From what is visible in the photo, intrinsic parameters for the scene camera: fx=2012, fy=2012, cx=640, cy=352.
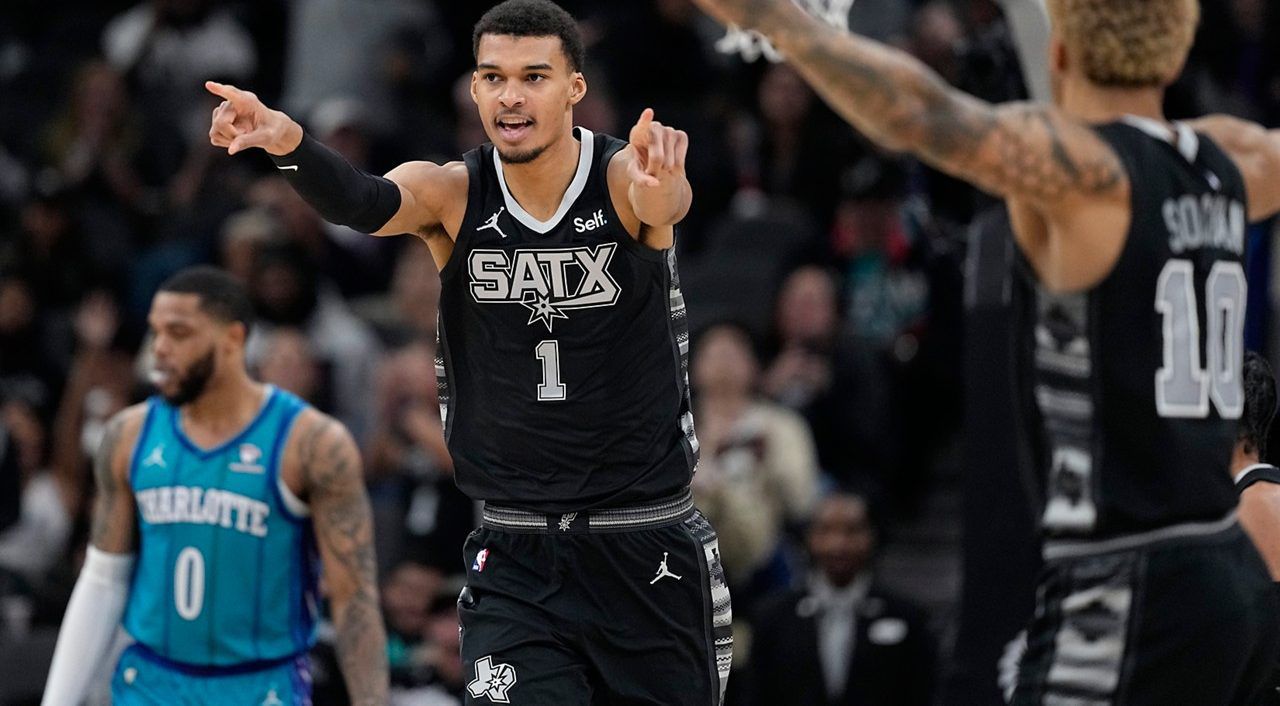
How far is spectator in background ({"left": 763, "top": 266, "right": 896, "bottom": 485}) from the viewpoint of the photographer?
11.8 metres

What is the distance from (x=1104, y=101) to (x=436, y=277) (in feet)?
27.5

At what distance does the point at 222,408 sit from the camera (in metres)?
7.76

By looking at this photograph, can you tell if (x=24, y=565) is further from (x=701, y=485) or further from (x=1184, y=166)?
(x=1184, y=166)

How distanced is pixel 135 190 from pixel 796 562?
20.6 ft

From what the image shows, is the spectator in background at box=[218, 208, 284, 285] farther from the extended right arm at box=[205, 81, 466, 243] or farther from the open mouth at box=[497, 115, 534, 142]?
the open mouth at box=[497, 115, 534, 142]

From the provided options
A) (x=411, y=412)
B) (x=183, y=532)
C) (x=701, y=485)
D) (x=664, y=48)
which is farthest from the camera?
(x=664, y=48)

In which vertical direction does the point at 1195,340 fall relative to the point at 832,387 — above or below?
above

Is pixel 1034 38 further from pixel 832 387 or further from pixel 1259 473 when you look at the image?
pixel 832 387

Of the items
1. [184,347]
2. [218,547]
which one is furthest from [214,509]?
[184,347]

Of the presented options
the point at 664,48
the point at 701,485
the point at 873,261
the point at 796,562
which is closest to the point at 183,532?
the point at 701,485

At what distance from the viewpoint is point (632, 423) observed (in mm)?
6488

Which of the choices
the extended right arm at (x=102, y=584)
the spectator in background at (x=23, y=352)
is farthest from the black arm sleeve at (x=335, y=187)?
the spectator in background at (x=23, y=352)

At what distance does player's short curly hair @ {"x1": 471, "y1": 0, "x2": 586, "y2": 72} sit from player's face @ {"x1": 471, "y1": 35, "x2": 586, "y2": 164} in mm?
27

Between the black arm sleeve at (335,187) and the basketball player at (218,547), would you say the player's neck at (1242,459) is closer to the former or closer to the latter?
→ the black arm sleeve at (335,187)
